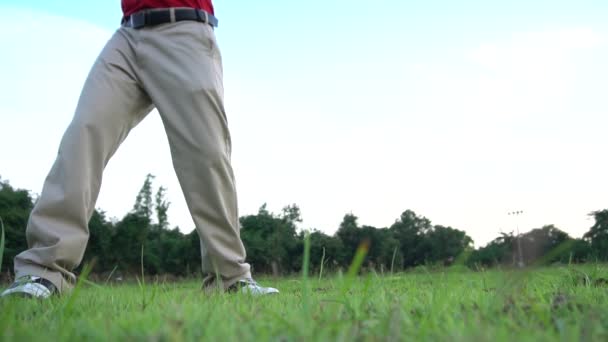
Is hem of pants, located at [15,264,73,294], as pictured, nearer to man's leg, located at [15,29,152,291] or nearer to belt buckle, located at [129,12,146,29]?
man's leg, located at [15,29,152,291]

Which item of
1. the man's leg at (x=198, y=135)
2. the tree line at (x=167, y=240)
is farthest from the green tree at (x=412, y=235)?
the man's leg at (x=198, y=135)

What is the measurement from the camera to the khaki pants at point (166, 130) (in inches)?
109

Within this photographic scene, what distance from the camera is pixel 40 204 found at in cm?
271

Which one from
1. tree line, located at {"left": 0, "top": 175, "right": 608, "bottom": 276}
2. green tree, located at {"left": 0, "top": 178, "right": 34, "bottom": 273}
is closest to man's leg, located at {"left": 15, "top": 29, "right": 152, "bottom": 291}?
tree line, located at {"left": 0, "top": 175, "right": 608, "bottom": 276}

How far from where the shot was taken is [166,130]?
3.07 metres

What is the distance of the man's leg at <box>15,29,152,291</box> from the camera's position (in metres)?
2.68

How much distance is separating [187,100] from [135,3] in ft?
2.08

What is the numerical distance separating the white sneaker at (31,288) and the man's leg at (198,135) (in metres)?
0.75

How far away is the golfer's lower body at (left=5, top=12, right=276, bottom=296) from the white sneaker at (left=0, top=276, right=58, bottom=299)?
10cm

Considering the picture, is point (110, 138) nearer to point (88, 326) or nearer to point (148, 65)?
point (148, 65)

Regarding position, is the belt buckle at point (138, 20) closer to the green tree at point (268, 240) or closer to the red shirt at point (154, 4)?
the red shirt at point (154, 4)

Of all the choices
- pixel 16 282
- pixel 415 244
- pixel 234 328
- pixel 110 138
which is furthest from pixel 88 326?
pixel 415 244

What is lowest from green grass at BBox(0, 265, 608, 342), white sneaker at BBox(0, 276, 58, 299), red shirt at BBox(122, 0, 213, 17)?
green grass at BBox(0, 265, 608, 342)

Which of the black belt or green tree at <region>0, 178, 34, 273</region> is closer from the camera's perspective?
the black belt
